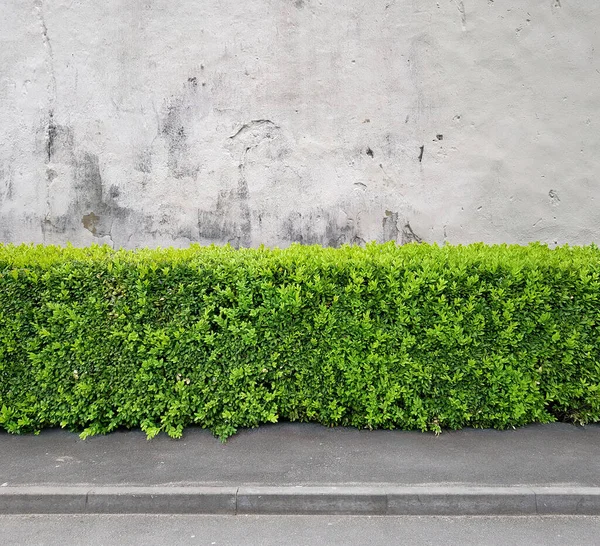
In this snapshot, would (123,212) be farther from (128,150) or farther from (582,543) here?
(582,543)

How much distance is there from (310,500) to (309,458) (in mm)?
507

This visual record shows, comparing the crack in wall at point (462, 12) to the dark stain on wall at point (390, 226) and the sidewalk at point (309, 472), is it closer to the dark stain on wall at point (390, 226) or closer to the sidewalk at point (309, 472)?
the dark stain on wall at point (390, 226)

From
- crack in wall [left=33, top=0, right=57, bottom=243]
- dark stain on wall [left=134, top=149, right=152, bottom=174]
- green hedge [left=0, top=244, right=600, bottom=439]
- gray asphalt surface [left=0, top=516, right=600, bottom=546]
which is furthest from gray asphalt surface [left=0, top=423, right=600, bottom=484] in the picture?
crack in wall [left=33, top=0, right=57, bottom=243]

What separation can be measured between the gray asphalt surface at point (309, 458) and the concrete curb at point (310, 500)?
0.35 feet

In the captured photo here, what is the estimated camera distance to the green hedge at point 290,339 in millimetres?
4613

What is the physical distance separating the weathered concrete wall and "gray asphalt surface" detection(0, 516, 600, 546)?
3337 mm

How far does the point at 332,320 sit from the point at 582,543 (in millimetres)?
2332

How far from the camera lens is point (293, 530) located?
3.63 m

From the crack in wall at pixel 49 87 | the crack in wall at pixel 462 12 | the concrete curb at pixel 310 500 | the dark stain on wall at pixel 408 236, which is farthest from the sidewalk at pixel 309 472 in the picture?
the crack in wall at pixel 462 12

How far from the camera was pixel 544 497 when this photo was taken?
3803mm

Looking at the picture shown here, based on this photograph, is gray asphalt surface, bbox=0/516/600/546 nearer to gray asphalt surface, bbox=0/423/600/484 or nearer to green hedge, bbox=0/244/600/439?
gray asphalt surface, bbox=0/423/600/484

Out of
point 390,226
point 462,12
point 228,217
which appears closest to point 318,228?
point 390,226

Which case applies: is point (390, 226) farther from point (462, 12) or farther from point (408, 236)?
point (462, 12)

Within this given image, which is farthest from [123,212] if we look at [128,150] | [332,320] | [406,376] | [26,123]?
[406,376]
